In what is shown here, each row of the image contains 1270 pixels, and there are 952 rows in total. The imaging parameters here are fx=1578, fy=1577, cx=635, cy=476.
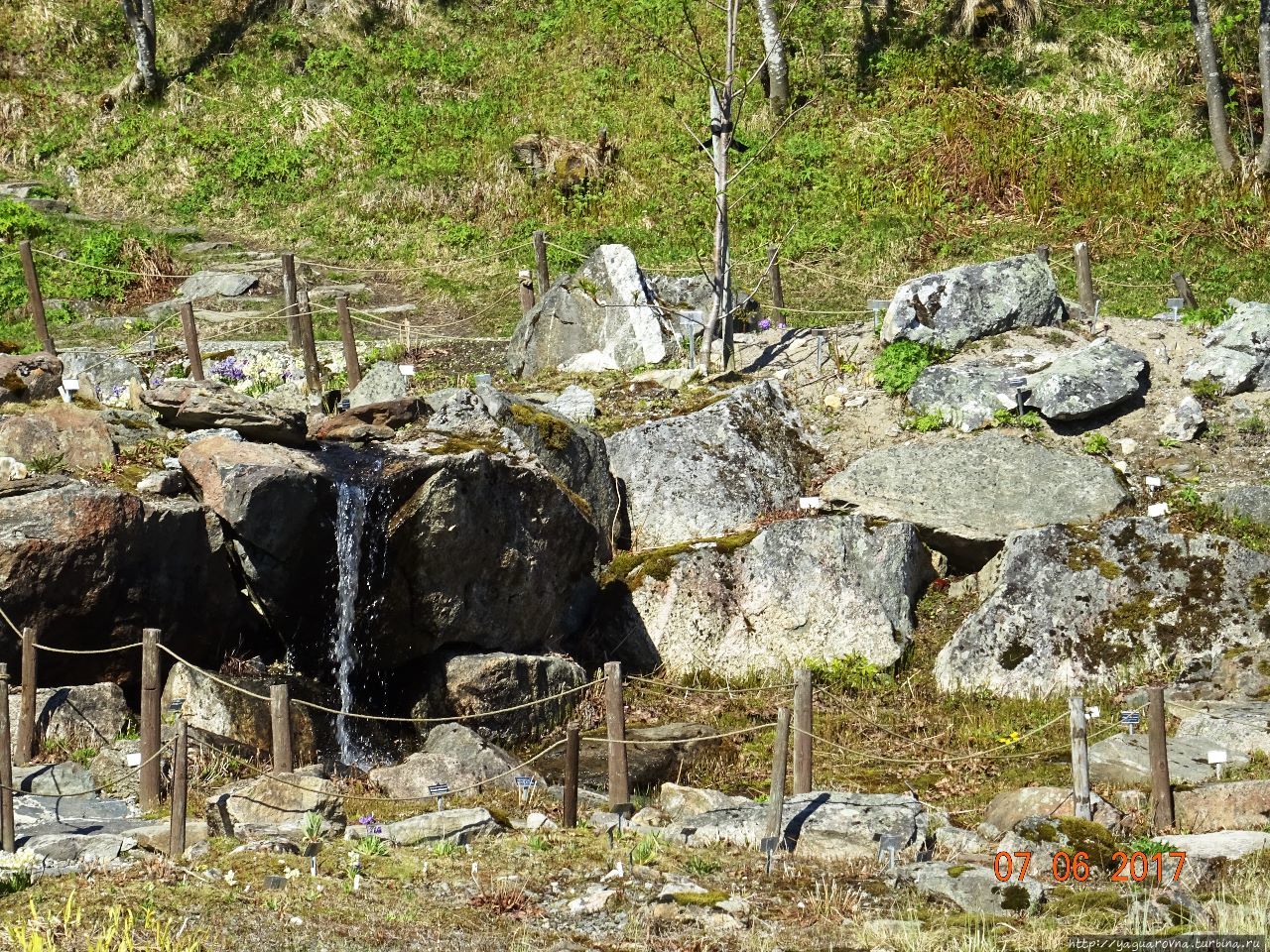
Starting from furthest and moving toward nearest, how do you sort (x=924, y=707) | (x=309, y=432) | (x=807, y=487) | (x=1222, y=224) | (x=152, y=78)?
(x=152, y=78) < (x=1222, y=224) < (x=807, y=487) < (x=309, y=432) < (x=924, y=707)

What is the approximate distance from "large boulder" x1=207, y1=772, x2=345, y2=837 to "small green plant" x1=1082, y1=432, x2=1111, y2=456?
31.9 ft

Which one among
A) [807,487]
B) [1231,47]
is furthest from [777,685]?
[1231,47]

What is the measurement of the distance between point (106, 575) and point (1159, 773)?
8435 mm

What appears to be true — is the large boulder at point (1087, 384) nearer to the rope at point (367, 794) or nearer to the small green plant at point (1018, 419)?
the small green plant at point (1018, 419)

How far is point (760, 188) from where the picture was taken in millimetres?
26609

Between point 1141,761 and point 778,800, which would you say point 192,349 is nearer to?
point 778,800

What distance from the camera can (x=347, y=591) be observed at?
14.5m

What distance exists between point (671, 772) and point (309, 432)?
5.45 meters

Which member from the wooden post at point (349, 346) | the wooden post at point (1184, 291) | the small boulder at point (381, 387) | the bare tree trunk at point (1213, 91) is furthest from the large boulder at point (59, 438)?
the bare tree trunk at point (1213, 91)

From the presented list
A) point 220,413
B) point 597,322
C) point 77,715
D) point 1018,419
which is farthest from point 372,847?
point 597,322

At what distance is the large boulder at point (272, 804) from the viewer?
10906 millimetres

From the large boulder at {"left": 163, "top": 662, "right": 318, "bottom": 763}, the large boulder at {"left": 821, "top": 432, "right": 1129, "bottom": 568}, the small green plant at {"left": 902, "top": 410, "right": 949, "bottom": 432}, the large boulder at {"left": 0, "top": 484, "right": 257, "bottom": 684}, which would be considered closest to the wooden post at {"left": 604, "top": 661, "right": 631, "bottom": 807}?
the large boulder at {"left": 163, "top": 662, "right": 318, "bottom": 763}

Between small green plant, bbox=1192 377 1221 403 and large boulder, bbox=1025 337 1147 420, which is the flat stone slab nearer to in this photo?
large boulder, bbox=1025 337 1147 420

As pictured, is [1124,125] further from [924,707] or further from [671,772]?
[671,772]
